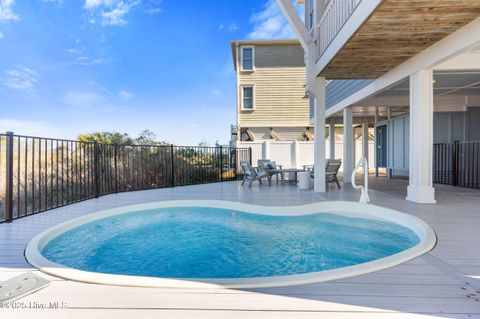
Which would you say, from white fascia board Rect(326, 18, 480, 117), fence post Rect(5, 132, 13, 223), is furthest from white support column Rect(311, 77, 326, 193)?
fence post Rect(5, 132, 13, 223)

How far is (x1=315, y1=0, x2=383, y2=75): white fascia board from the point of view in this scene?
12.1 feet

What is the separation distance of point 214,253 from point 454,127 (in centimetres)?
996

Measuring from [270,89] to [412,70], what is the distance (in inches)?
380

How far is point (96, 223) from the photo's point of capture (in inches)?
179

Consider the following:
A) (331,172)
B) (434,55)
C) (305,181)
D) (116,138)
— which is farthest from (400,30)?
(116,138)

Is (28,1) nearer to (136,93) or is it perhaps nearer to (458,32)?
(136,93)

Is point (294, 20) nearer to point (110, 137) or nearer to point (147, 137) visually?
point (110, 137)

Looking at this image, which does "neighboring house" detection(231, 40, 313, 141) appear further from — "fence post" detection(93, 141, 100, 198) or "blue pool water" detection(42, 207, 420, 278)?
"blue pool water" detection(42, 207, 420, 278)

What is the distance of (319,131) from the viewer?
6.84 meters

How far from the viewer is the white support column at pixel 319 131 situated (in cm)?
681

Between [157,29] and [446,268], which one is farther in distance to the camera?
[157,29]

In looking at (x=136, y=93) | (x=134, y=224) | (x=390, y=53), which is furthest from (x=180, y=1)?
(x=134, y=224)

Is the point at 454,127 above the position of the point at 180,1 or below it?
below

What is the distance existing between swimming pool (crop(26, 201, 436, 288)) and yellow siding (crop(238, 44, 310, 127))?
9.75 metres
